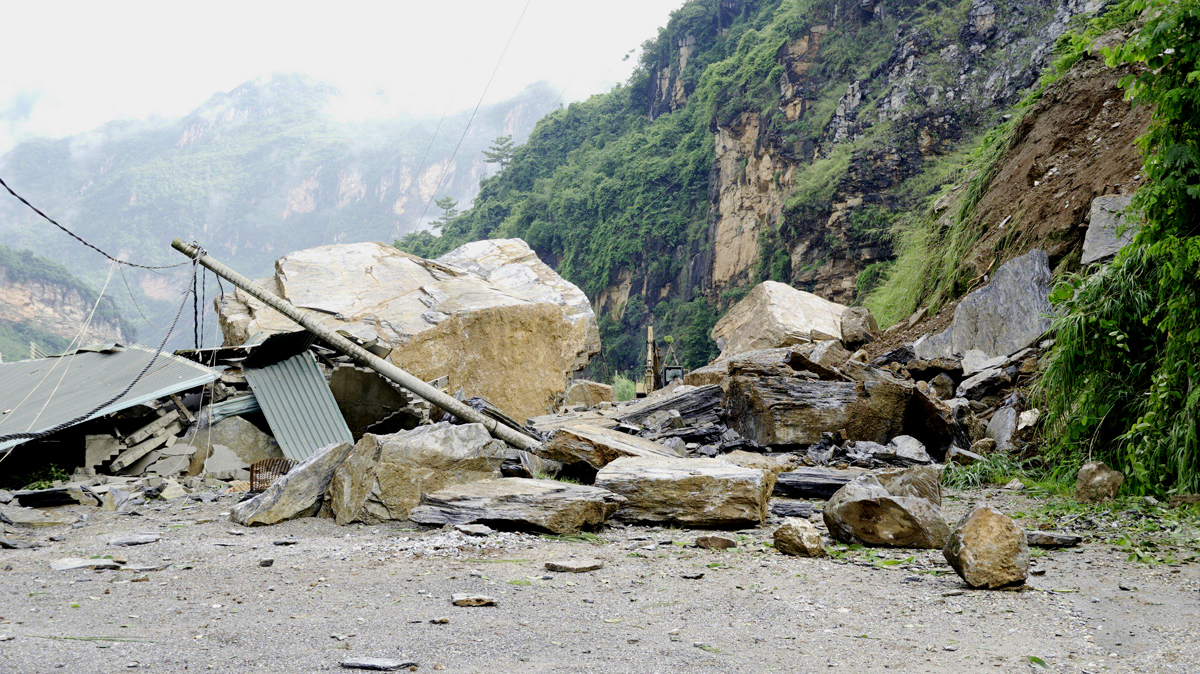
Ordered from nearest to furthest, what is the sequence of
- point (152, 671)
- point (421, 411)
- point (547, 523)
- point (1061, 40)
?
1. point (152, 671)
2. point (547, 523)
3. point (421, 411)
4. point (1061, 40)

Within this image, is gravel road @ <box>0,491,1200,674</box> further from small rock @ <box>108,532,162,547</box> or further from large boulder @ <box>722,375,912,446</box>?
large boulder @ <box>722,375,912,446</box>

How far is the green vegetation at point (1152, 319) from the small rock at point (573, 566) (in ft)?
11.2

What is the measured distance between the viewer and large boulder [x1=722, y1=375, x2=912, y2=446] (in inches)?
281

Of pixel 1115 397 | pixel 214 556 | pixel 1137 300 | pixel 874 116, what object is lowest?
pixel 214 556

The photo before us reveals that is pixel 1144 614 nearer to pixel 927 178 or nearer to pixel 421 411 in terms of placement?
pixel 421 411

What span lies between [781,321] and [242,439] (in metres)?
8.30

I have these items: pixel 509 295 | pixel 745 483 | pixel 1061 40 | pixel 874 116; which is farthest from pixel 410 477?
pixel 874 116

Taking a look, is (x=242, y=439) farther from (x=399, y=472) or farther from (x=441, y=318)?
(x=399, y=472)

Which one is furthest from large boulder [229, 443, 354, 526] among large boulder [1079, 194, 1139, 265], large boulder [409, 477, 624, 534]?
large boulder [1079, 194, 1139, 265]

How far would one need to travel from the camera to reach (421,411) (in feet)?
27.4

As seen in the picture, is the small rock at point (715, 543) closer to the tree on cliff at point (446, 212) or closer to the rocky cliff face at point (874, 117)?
the rocky cliff face at point (874, 117)

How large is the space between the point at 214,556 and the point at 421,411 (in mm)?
4502

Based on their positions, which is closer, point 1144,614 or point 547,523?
point 1144,614

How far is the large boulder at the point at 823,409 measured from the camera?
7.14 meters
